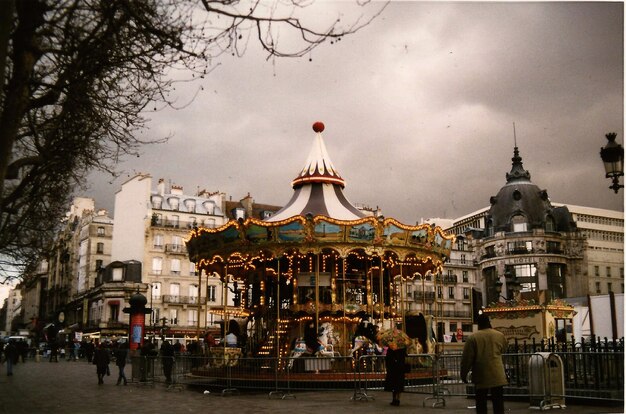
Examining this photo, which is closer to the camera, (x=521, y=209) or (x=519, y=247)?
(x=519, y=247)

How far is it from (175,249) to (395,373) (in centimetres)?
4337

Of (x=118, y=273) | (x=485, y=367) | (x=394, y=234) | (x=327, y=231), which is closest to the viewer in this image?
(x=485, y=367)

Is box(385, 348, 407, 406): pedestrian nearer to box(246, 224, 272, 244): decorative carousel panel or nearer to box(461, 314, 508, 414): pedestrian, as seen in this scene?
box(461, 314, 508, 414): pedestrian

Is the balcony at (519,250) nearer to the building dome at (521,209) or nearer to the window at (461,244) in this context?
the building dome at (521,209)

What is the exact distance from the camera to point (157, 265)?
52281mm

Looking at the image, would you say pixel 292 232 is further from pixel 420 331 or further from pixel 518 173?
pixel 518 173

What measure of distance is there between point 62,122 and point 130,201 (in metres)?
45.7

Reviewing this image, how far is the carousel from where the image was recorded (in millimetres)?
16953

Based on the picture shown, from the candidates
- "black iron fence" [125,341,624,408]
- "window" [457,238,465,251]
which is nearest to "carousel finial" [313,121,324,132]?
"black iron fence" [125,341,624,408]

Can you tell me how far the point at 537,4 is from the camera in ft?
40.1

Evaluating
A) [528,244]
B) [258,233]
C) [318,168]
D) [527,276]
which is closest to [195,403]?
[258,233]

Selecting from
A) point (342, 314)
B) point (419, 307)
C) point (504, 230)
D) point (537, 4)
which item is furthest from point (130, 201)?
point (537, 4)

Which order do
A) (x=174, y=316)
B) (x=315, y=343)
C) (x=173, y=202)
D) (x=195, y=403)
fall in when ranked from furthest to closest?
(x=173, y=202), (x=174, y=316), (x=315, y=343), (x=195, y=403)

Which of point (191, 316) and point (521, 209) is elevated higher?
point (521, 209)
